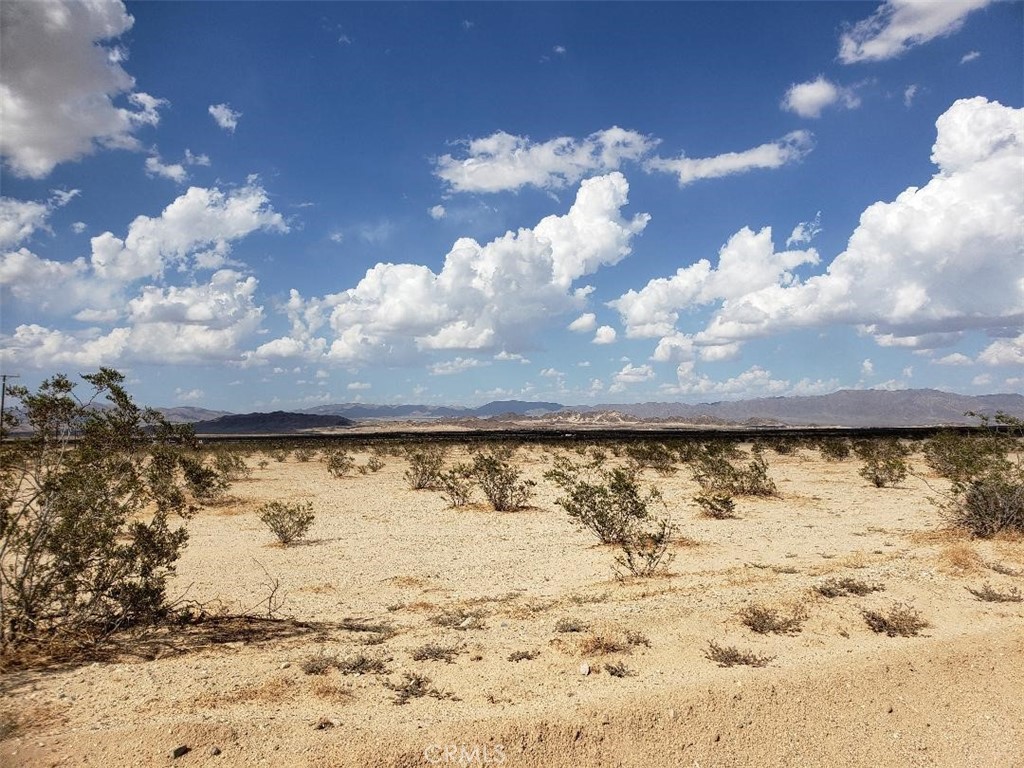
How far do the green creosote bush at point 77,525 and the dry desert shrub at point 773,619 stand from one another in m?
7.28

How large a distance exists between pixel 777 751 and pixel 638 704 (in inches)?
49.0

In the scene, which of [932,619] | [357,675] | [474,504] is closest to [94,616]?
[357,675]

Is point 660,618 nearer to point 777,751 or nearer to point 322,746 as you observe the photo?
point 777,751

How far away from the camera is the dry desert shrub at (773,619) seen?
24.7 ft

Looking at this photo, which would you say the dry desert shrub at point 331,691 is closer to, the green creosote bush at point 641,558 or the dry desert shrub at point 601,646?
the dry desert shrub at point 601,646

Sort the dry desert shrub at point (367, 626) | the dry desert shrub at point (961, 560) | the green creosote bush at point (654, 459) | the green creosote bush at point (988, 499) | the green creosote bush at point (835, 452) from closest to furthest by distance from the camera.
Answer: the dry desert shrub at point (367, 626) → the dry desert shrub at point (961, 560) → the green creosote bush at point (988, 499) → the green creosote bush at point (654, 459) → the green creosote bush at point (835, 452)

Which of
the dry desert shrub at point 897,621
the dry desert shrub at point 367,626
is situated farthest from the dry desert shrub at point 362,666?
the dry desert shrub at point 897,621

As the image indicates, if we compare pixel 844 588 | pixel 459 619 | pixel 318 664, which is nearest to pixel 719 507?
pixel 844 588

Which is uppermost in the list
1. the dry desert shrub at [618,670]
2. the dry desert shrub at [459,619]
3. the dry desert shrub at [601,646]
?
the dry desert shrub at [601,646]

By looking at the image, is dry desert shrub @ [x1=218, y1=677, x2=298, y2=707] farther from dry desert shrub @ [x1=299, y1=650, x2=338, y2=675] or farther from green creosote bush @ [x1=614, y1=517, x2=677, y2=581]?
green creosote bush @ [x1=614, y1=517, x2=677, y2=581]

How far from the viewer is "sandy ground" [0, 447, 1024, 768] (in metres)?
5.25

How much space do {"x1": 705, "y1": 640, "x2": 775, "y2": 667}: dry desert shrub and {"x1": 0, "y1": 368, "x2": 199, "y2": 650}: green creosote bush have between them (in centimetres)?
655

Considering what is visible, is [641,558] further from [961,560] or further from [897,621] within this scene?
[961,560]

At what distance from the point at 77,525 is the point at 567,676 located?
6.00 metres
